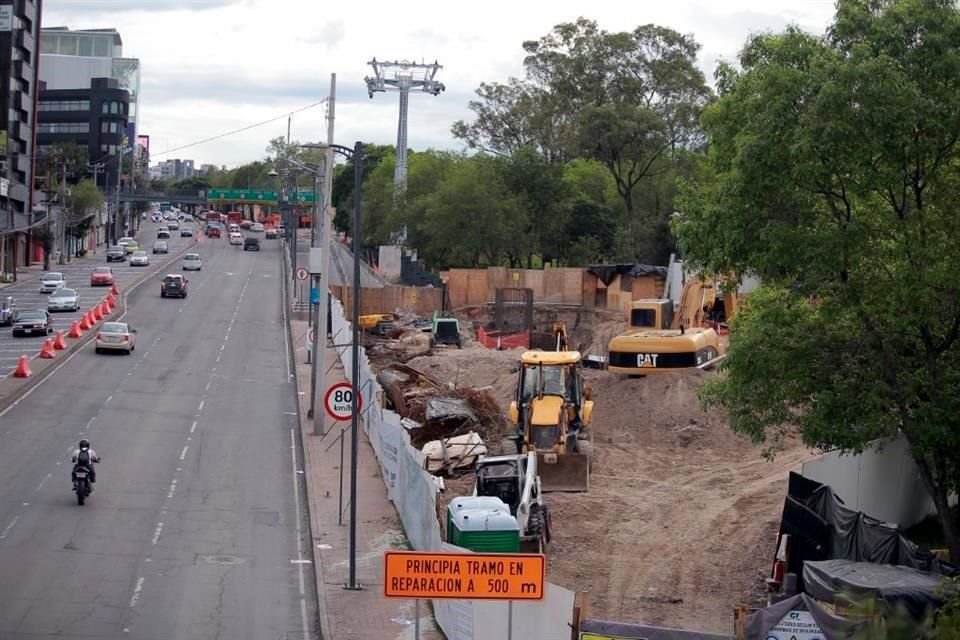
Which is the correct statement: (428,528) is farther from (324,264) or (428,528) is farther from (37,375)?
(37,375)

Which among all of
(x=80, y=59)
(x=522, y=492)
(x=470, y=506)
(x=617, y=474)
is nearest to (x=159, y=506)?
(x=522, y=492)

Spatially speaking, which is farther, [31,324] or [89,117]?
[89,117]

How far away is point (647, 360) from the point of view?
117ft

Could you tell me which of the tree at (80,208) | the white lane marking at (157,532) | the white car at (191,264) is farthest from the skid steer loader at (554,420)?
the tree at (80,208)

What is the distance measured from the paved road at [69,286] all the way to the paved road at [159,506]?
12.3 feet

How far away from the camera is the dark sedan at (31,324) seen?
179ft

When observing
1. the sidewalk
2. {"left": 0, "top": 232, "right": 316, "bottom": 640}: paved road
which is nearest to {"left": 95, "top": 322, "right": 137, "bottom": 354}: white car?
{"left": 0, "top": 232, "right": 316, "bottom": 640}: paved road

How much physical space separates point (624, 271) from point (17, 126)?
166 ft

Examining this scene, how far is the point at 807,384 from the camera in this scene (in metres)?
18.2

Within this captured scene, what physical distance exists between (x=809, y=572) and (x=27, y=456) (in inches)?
815

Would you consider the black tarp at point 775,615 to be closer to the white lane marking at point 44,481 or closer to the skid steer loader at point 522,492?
the skid steer loader at point 522,492

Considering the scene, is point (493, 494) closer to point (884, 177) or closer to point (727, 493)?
point (727, 493)

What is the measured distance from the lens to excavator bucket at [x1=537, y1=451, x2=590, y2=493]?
87.1 ft

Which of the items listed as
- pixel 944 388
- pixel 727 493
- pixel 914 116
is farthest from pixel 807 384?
pixel 727 493
